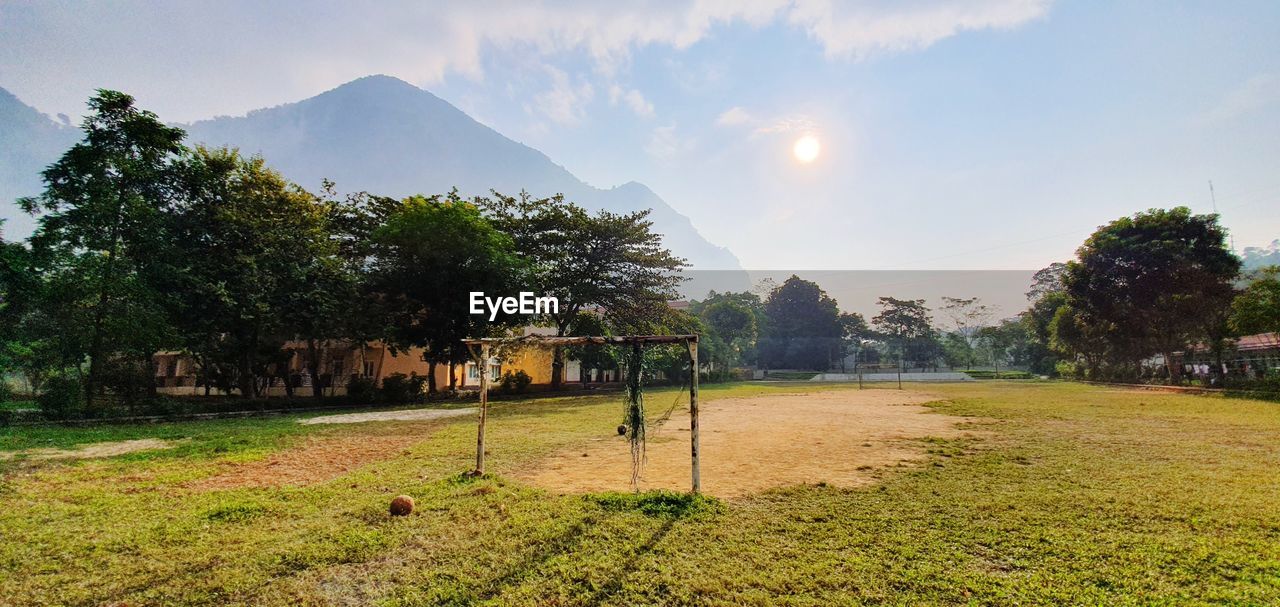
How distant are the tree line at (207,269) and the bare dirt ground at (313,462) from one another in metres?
9.28

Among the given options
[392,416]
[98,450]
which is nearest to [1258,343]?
[392,416]

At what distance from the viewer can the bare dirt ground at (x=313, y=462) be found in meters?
7.89

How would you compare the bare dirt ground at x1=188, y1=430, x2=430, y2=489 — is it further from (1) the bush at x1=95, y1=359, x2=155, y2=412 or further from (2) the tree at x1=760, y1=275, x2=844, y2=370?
(2) the tree at x1=760, y1=275, x2=844, y2=370

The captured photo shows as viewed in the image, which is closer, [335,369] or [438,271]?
[438,271]

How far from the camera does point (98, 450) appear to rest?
408 inches

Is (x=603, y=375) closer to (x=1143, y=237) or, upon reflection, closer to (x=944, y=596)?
(x=1143, y=237)

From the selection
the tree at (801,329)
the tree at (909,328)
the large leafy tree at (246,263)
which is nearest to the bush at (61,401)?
the large leafy tree at (246,263)

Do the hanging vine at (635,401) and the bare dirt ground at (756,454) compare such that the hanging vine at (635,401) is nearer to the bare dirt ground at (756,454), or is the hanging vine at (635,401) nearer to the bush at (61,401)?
the bare dirt ground at (756,454)

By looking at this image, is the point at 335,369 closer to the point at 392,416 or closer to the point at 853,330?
the point at 392,416

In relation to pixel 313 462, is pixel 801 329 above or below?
above

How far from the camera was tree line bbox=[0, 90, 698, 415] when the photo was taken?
1523 cm

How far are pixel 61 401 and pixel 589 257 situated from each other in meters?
22.9

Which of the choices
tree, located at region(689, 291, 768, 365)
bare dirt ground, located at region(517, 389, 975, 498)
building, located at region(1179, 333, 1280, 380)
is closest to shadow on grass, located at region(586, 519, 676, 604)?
bare dirt ground, located at region(517, 389, 975, 498)

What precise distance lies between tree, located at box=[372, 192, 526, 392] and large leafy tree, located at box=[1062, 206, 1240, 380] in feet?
114
